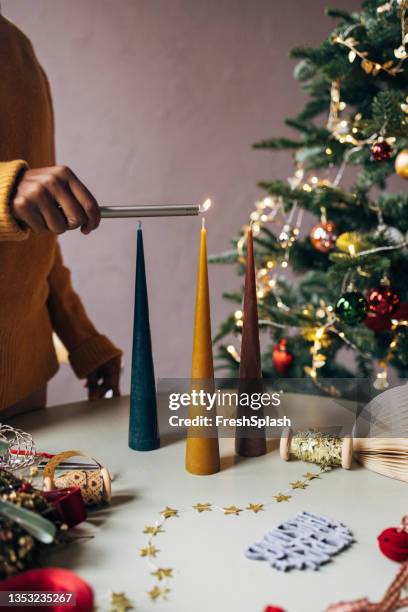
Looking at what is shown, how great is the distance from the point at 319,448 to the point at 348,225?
73 centimetres

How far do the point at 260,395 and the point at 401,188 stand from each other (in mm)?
1559

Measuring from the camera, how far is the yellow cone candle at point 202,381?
0.71 m

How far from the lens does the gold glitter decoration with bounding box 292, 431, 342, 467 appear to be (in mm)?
728

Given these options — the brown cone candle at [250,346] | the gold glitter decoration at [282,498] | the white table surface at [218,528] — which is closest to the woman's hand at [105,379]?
the white table surface at [218,528]

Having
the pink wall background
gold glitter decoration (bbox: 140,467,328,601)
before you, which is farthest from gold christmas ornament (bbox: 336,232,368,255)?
the pink wall background

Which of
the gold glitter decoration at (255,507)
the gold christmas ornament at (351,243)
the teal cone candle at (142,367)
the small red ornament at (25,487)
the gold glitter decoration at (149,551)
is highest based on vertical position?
the gold christmas ornament at (351,243)

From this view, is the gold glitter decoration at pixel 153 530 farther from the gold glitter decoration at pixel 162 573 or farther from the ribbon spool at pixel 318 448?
the ribbon spool at pixel 318 448

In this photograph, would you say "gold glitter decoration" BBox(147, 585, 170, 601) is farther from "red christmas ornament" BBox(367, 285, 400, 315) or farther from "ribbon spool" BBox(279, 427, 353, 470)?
"red christmas ornament" BBox(367, 285, 400, 315)

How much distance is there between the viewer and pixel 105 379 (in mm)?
1098

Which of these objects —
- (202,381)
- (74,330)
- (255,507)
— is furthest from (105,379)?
(255,507)

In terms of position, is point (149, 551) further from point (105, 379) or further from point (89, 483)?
point (105, 379)

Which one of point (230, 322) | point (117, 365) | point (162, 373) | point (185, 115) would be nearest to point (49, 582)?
point (117, 365)

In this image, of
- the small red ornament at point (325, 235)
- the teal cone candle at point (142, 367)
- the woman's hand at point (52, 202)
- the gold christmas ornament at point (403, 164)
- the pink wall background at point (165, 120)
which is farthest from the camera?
the pink wall background at point (165, 120)

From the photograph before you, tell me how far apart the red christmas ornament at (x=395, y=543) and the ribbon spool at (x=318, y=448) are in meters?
0.17
